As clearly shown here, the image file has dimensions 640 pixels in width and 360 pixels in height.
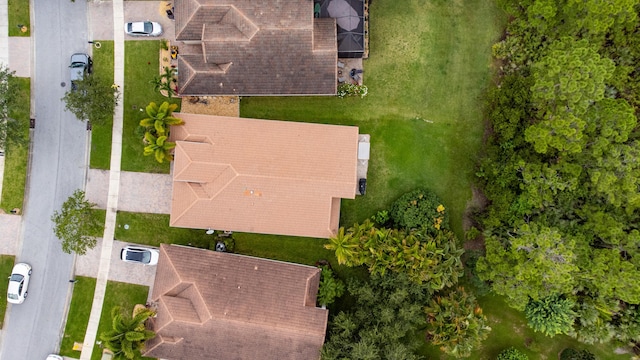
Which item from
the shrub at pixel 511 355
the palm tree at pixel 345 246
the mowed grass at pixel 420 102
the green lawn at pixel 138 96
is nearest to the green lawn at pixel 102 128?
the green lawn at pixel 138 96

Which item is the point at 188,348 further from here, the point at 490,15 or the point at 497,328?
the point at 490,15

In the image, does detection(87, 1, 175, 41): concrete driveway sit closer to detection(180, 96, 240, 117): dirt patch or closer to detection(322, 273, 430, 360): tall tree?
detection(180, 96, 240, 117): dirt patch

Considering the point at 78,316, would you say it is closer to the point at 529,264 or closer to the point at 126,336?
the point at 126,336

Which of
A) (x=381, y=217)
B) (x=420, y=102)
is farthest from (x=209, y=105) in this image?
(x=420, y=102)

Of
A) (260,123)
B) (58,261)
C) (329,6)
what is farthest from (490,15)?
(58,261)

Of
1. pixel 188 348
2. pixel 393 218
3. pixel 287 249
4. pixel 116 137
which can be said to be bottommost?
pixel 188 348

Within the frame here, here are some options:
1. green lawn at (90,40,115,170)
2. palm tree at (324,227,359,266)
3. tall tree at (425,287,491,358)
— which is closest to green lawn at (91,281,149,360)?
green lawn at (90,40,115,170)

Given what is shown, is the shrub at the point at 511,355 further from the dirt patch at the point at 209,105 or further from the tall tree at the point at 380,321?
the dirt patch at the point at 209,105
